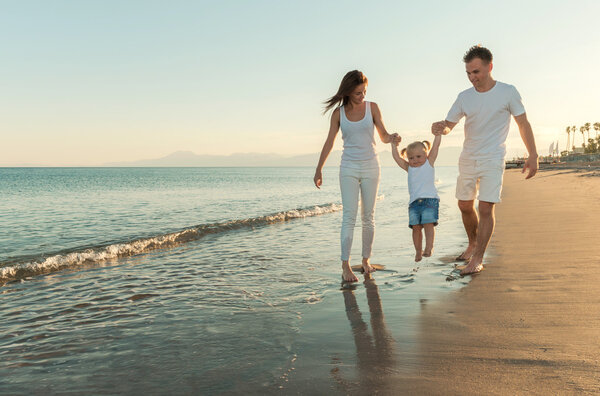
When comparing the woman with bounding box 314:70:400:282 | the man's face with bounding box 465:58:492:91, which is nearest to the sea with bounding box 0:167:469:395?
the woman with bounding box 314:70:400:282

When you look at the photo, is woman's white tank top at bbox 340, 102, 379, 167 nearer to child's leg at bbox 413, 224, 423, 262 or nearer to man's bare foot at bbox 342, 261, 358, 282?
child's leg at bbox 413, 224, 423, 262

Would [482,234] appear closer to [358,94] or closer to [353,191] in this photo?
[353,191]

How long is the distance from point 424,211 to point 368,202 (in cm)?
65

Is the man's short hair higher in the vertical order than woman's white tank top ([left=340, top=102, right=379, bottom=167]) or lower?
higher

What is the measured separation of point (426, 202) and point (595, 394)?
2852 millimetres

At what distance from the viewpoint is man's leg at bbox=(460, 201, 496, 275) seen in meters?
4.83

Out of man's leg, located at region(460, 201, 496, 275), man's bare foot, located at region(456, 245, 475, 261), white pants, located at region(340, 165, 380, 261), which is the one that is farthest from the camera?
man's bare foot, located at region(456, 245, 475, 261)

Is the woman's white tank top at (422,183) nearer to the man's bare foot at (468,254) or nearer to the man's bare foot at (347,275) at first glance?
the man's bare foot at (347,275)

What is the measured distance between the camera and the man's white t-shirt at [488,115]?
4.63m

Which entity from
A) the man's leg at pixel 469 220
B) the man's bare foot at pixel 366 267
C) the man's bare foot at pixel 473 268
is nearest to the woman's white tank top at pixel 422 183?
the man's leg at pixel 469 220

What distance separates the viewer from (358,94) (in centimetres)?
479

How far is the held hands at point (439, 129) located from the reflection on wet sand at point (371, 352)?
82.6 inches

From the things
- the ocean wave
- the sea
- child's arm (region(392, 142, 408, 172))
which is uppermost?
child's arm (region(392, 142, 408, 172))

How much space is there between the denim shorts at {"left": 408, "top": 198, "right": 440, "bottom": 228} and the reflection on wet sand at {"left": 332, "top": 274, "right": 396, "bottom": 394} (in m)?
1.15
